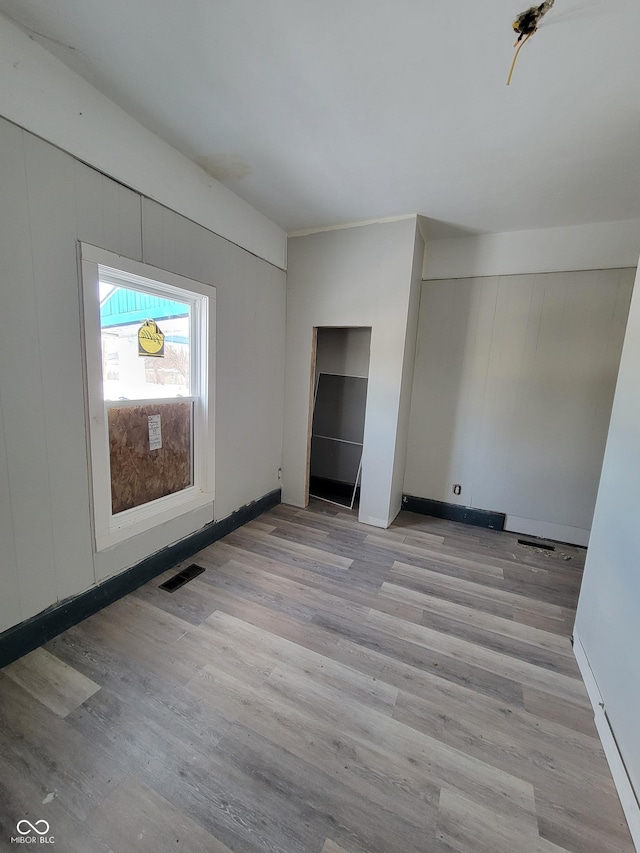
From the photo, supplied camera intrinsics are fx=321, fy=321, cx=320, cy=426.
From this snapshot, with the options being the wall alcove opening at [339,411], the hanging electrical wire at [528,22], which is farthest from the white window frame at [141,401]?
the hanging electrical wire at [528,22]

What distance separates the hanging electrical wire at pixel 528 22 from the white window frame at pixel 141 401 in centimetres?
207

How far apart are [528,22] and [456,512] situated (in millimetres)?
3404

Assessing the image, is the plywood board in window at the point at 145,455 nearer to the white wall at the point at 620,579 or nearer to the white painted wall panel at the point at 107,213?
the white painted wall panel at the point at 107,213

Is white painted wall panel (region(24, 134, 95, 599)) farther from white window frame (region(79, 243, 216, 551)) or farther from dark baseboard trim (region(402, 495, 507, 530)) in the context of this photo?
dark baseboard trim (region(402, 495, 507, 530))

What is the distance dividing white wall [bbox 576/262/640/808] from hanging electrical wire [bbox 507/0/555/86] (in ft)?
3.96

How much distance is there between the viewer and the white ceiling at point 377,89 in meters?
1.26

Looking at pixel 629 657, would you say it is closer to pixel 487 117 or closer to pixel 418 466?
pixel 418 466

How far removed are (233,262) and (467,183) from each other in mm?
1847

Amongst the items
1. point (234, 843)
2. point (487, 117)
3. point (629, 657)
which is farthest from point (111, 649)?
point (487, 117)

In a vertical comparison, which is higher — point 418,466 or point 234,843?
point 418,466

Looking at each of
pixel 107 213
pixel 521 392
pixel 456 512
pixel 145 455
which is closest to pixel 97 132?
pixel 107 213

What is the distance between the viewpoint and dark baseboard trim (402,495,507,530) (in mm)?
3318

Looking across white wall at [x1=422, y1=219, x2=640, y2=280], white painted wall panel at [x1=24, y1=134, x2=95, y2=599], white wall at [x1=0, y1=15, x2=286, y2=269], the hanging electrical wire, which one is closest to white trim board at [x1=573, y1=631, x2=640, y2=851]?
white painted wall panel at [x1=24, y1=134, x2=95, y2=599]

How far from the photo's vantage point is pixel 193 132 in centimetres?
191
